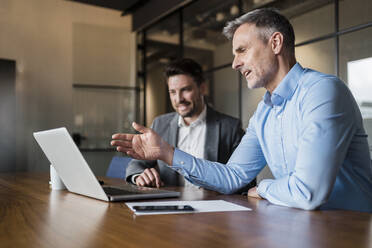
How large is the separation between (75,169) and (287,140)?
87 cm

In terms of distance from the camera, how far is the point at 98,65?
20.9 feet

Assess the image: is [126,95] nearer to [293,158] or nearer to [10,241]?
[293,158]

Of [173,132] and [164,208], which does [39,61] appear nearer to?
[173,132]

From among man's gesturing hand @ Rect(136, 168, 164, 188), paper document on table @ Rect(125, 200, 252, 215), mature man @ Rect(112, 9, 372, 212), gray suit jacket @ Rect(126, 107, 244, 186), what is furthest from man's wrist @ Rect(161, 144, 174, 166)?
gray suit jacket @ Rect(126, 107, 244, 186)

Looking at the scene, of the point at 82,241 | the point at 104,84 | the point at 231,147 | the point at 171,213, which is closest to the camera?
the point at 82,241

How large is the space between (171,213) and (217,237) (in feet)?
0.98

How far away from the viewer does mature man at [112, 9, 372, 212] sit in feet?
3.99

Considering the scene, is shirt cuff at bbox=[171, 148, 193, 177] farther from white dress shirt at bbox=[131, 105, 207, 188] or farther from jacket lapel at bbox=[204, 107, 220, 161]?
white dress shirt at bbox=[131, 105, 207, 188]

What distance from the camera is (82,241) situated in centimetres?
76

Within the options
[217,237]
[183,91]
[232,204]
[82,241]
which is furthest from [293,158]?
[183,91]

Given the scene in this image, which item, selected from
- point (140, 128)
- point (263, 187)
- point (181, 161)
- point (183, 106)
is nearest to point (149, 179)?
point (181, 161)

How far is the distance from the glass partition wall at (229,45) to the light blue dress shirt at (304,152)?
1925mm

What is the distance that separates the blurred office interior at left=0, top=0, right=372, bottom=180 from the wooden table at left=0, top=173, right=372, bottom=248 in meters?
3.29

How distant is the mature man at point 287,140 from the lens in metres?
1.22
